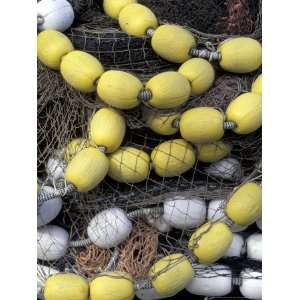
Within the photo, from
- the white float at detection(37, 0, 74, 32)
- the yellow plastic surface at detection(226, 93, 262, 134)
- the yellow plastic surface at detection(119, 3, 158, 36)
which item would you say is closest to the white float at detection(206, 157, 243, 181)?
the yellow plastic surface at detection(226, 93, 262, 134)

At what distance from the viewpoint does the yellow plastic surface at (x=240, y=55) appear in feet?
4.21

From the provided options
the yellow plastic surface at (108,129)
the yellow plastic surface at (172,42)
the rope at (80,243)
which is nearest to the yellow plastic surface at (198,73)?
the yellow plastic surface at (172,42)

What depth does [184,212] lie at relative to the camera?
50.7 inches

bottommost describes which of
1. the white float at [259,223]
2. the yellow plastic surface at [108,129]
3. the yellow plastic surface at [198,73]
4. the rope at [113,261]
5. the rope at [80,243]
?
the rope at [113,261]

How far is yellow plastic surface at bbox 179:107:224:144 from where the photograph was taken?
1.21 meters

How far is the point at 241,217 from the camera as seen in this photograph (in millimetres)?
1233

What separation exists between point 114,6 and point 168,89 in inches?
11.9

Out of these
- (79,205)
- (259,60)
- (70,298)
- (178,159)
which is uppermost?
(259,60)

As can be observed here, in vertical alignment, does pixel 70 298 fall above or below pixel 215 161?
below

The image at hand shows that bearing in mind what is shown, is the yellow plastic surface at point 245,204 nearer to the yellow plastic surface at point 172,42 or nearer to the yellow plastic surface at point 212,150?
the yellow plastic surface at point 212,150

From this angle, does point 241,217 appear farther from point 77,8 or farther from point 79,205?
point 77,8

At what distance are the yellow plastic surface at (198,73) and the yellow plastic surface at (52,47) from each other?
9.4 inches

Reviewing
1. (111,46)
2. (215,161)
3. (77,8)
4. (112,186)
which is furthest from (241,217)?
(77,8)

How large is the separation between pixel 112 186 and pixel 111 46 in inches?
11.5
